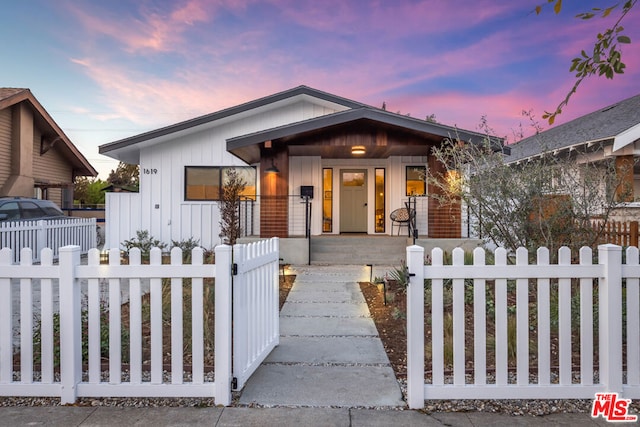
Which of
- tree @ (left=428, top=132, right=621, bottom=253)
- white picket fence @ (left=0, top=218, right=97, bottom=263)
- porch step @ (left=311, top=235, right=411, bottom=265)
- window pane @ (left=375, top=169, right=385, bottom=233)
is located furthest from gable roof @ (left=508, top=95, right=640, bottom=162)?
white picket fence @ (left=0, top=218, right=97, bottom=263)

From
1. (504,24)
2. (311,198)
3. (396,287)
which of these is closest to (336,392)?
(396,287)

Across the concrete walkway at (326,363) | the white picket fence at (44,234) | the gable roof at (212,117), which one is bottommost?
the concrete walkway at (326,363)

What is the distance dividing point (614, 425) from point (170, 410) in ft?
9.33

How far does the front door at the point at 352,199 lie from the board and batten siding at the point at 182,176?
0.97m

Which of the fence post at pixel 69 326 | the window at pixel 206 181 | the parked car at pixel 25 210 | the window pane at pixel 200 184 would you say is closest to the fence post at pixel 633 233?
the window at pixel 206 181

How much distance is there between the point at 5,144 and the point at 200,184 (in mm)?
9323

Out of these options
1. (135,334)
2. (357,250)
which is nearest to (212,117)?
(357,250)

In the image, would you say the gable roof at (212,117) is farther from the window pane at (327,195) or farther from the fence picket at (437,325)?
the fence picket at (437,325)

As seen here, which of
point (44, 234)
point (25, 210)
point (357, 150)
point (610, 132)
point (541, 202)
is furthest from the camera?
point (25, 210)

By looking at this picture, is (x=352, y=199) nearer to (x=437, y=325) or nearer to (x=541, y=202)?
(x=541, y=202)

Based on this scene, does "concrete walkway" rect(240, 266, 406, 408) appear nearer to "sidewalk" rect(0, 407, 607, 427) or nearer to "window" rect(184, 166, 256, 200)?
"sidewalk" rect(0, 407, 607, 427)

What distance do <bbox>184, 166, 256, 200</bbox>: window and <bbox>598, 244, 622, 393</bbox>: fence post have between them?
33.2 ft

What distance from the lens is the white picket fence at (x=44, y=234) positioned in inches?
354

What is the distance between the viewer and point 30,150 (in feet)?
53.2
